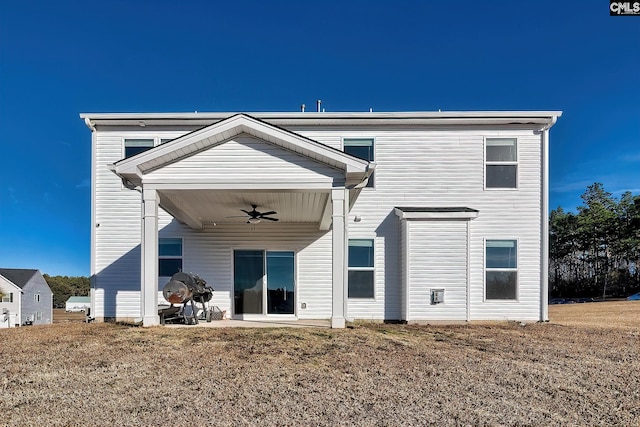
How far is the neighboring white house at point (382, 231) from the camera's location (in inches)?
370

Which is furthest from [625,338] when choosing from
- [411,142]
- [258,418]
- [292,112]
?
[292,112]

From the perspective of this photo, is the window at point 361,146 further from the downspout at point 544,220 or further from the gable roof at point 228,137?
the downspout at point 544,220

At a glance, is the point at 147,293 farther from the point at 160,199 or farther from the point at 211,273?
the point at 211,273

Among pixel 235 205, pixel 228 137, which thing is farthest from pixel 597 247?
pixel 228 137

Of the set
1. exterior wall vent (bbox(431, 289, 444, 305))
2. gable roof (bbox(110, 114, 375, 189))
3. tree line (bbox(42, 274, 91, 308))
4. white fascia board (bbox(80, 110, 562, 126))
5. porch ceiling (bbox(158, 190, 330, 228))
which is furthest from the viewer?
tree line (bbox(42, 274, 91, 308))

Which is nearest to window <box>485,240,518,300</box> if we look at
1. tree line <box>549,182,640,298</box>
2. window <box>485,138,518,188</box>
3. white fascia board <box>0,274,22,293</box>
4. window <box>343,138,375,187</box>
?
window <box>485,138,518,188</box>

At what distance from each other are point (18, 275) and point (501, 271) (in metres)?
43.1

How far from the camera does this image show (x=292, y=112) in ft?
33.0

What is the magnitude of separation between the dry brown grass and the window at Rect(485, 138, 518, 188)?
14.4ft

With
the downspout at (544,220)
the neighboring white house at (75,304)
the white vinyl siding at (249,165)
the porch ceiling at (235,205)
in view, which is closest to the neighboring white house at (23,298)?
the neighboring white house at (75,304)

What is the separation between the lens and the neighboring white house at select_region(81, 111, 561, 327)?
9398 millimetres

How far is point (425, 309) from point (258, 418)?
22.3 feet

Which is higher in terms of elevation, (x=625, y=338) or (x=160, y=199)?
(x=160, y=199)

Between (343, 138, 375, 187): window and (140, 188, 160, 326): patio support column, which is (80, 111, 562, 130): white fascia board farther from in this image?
(140, 188, 160, 326): patio support column
